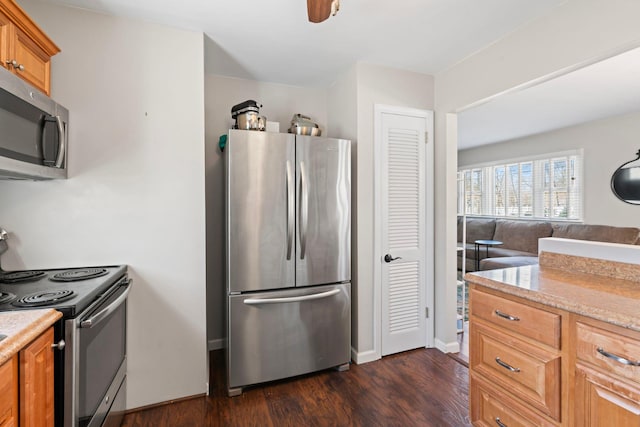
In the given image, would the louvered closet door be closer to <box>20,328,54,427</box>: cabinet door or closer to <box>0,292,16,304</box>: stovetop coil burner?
<box>20,328,54,427</box>: cabinet door

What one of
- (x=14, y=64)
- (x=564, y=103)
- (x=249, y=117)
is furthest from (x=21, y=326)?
(x=564, y=103)

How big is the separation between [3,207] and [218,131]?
5.19 ft

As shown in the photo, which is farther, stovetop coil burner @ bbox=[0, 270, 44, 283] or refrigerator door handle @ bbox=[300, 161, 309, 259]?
refrigerator door handle @ bbox=[300, 161, 309, 259]

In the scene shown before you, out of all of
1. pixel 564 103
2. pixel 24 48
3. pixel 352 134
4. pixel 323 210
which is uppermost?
pixel 564 103

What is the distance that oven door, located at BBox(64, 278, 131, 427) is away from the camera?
4.20 feet

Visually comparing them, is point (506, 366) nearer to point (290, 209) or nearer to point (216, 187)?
point (290, 209)

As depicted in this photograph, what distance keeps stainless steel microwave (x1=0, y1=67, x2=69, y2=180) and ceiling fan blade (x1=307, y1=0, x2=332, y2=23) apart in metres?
1.27

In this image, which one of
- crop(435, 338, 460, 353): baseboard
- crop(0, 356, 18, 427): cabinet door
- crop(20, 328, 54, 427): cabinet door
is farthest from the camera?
crop(435, 338, 460, 353): baseboard

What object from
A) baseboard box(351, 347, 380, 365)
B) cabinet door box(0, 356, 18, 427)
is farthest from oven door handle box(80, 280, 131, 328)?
baseboard box(351, 347, 380, 365)

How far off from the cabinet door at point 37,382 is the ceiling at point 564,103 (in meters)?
2.97

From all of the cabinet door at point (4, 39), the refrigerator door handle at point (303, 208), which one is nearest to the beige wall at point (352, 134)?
the refrigerator door handle at point (303, 208)

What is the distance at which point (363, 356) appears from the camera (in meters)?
2.62

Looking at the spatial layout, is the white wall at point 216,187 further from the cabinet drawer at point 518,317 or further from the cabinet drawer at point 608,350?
the cabinet drawer at point 608,350

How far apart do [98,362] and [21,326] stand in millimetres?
555
